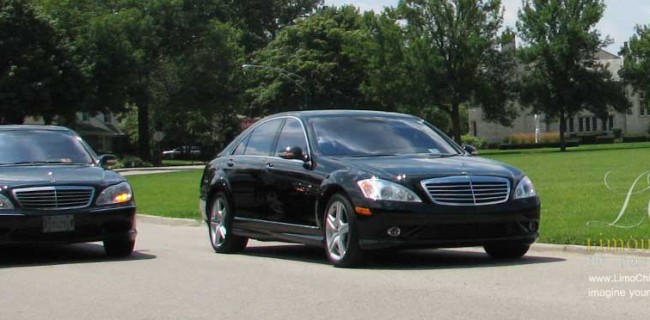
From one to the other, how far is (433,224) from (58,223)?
427 centimetres

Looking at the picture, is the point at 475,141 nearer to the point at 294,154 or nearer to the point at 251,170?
the point at 251,170

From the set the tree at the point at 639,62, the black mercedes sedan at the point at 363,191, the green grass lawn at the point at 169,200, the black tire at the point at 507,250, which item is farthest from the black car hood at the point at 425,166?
the tree at the point at 639,62

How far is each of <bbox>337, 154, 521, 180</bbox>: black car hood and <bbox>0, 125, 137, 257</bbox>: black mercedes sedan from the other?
287cm

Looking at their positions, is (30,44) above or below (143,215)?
above

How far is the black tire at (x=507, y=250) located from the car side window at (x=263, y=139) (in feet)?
9.36

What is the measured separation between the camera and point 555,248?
1146 cm

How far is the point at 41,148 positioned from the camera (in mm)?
12516

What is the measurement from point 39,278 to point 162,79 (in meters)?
62.9

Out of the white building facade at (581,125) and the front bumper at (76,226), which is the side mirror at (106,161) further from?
the white building facade at (581,125)

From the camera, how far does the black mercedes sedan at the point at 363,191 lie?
9.54 m

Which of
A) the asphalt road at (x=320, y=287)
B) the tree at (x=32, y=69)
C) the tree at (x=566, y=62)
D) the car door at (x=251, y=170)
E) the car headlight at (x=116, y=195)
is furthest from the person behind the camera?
the tree at (x=566, y=62)

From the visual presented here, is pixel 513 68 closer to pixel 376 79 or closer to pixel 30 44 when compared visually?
pixel 376 79

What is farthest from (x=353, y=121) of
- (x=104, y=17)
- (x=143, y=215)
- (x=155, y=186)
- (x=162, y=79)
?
(x=162, y=79)

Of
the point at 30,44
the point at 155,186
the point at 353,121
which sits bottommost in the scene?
the point at 155,186
